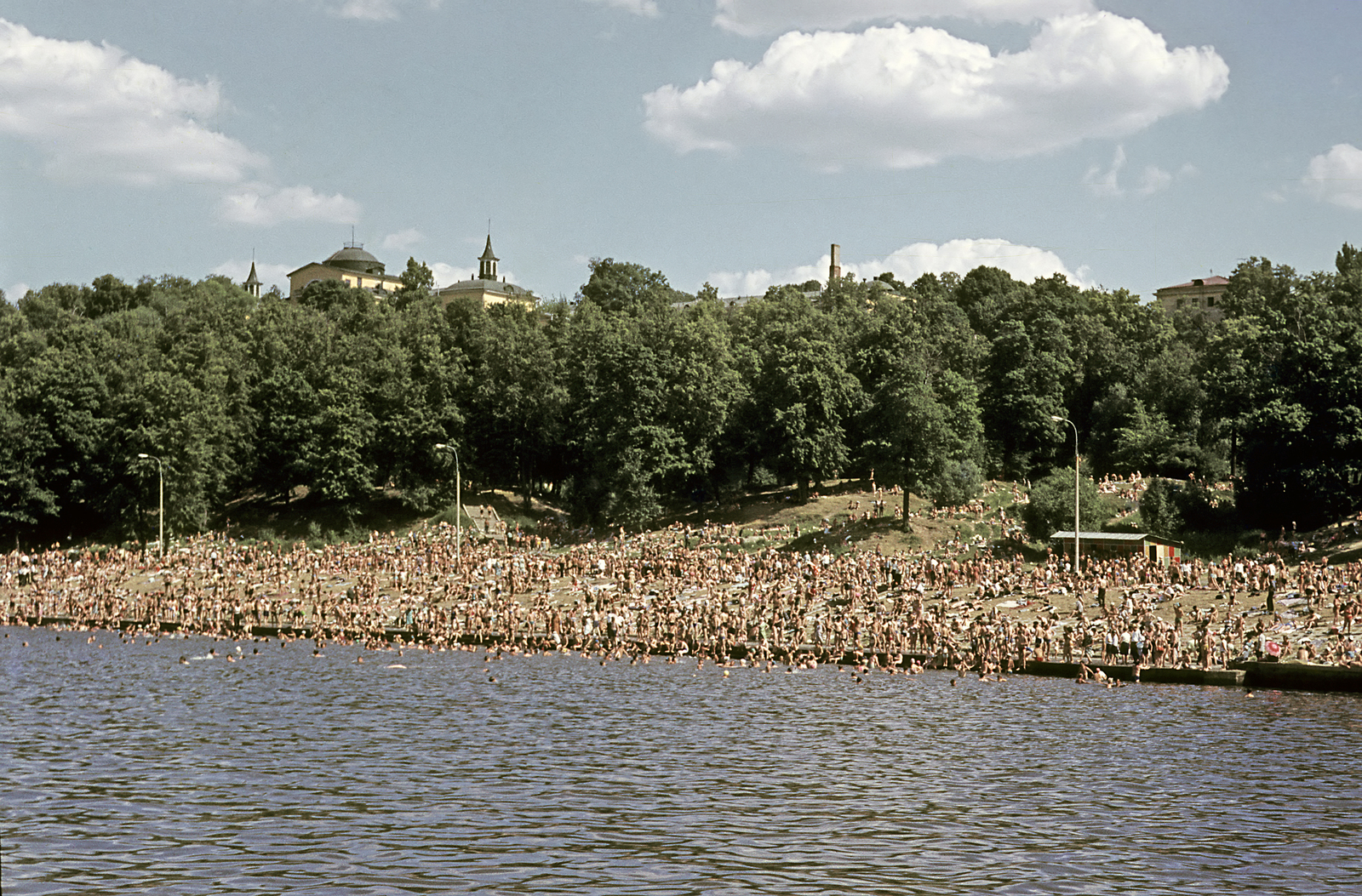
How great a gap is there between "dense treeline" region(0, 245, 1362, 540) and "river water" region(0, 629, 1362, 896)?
3998 cm

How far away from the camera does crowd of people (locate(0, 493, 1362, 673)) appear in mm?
46188

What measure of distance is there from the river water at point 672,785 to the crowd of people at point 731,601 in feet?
11.3

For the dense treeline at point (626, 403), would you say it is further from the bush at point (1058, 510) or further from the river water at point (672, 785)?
the river water at point (672, 785)

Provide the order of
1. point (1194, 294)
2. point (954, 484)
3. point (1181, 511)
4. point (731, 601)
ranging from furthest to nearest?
point (1194, 294) → point (954, 484) → point (1181, 511) → point (731, 601)

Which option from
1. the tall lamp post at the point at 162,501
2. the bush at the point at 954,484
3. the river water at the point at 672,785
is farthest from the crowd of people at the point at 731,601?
the bush at the point at 954,484

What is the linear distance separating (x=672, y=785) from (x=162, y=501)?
66.7 metres

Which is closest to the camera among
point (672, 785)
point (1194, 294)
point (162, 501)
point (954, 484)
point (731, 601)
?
point (672, 785)

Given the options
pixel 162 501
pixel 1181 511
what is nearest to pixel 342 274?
pixel 162 501

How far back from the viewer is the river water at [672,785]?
21.7 m

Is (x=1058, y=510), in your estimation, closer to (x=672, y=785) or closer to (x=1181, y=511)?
(x=1181, y=511)

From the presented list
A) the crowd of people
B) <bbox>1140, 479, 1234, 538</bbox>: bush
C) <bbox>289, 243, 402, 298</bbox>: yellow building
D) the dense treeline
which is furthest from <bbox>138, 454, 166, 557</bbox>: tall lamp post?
<bbox>289, 243, 402, 298</bbox>: yellow building

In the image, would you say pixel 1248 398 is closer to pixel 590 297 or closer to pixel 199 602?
pixel 199 602

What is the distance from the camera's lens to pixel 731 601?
56750 millimetres

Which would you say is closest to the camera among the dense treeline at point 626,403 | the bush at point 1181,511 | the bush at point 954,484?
the bush at point 1181,511
